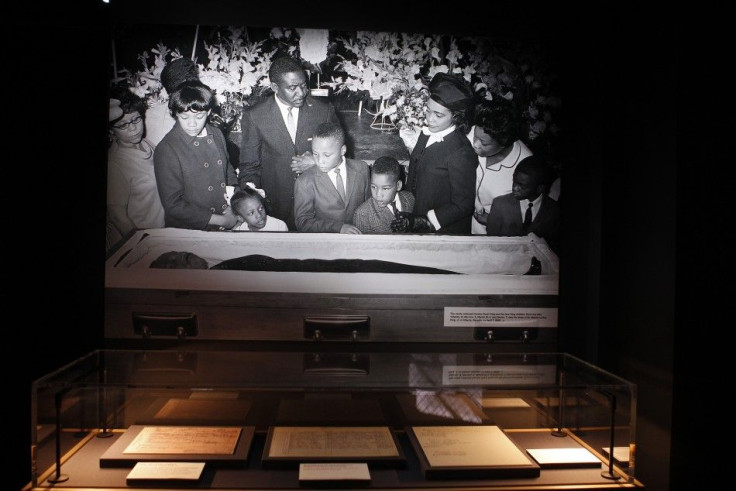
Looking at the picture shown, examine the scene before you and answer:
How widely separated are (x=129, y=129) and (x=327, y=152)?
2.71ft

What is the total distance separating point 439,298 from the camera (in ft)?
8.37

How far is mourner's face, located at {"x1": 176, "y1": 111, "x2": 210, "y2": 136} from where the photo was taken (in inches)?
97.1

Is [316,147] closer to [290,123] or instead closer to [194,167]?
[290,123]

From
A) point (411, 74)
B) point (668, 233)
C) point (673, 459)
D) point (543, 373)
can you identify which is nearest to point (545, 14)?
point (411, 74)

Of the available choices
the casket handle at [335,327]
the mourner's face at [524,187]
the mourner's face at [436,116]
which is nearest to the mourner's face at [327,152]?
the mourner's face at [436,116]

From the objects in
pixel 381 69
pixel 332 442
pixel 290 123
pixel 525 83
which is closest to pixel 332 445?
pixel 332 442

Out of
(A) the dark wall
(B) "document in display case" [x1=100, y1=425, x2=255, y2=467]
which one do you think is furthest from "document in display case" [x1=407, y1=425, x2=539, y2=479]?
(A) the dark wall

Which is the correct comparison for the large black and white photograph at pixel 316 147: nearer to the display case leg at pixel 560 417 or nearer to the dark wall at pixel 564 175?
the dark wall at pixel 564 175

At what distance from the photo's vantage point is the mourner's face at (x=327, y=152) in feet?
8.21

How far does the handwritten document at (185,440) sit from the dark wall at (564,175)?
80 cm

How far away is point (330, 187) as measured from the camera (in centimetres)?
251

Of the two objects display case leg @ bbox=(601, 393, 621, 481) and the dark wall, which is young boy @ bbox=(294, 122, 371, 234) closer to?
the dark wall

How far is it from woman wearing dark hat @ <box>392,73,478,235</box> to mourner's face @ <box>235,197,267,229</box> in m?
0.57

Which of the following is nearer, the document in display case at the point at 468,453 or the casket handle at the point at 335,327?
the document in display case at the point at 468,453
